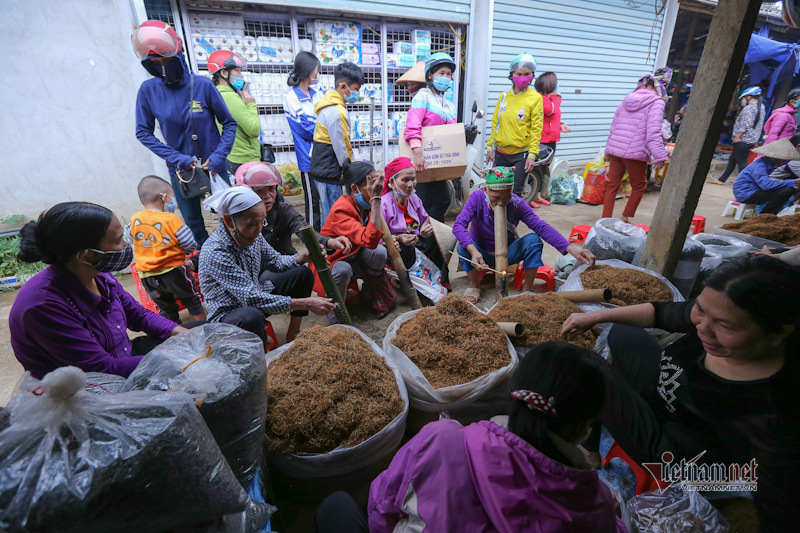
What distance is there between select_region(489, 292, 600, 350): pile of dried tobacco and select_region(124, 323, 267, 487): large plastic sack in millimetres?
1520

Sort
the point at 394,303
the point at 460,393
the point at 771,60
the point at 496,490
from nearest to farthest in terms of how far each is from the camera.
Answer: the point at 496,490
the point at 460,393
the point at 394,303
the point at 771,60

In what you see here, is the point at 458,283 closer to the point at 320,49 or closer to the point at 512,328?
the point at 512,328

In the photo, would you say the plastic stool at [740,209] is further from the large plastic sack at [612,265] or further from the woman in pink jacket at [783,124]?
the large plastic sack at [612,265]

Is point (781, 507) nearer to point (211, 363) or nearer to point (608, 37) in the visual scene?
point (211, 363)

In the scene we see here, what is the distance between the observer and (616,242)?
10.8ft

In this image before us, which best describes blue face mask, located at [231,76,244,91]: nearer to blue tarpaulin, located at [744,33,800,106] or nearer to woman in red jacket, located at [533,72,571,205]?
woman in red jacket, located at [533,72,571,205]

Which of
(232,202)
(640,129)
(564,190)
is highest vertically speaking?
(640,129)

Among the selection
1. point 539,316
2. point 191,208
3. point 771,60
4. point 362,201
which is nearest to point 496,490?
point 539,316

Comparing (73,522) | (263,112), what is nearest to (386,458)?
(73,522)

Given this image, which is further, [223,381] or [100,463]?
[223,381]

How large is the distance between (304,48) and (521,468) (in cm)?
675

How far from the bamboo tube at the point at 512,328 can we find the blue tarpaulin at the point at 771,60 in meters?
13.1

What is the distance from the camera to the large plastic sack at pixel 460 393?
6.39 feet

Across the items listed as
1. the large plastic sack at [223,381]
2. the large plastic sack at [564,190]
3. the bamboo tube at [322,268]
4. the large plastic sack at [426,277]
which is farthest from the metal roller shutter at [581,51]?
the large plastic sack at [223,381]
